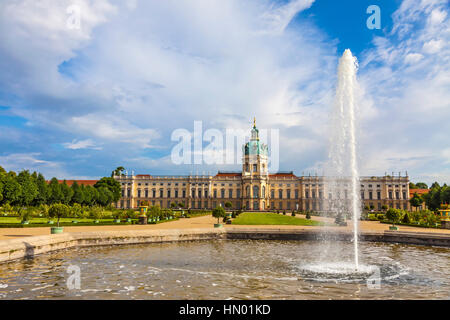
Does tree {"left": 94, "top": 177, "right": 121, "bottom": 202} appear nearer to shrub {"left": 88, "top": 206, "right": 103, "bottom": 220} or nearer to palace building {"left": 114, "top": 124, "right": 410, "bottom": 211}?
palace building {"left": 114, "top": 124, "right": 410, "bottom": 211}

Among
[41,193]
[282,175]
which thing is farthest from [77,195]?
[282,175]

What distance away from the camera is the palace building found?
302ft

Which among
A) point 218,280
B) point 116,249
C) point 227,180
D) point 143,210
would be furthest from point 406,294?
point 227,180

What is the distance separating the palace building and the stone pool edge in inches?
2734

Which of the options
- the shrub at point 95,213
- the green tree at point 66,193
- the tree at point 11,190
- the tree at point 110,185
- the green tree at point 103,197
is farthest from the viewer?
the tree at point 110,185

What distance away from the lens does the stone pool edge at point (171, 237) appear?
1338 cm

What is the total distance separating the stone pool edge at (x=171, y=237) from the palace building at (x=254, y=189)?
69.4 meters

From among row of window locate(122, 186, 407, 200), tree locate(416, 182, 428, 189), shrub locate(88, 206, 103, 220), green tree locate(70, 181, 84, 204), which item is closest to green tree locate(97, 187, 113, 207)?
green tree locate(70, 181, 84, 204)

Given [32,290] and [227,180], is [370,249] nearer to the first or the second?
[32,290]

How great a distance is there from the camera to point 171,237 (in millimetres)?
19109

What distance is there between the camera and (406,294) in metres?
8.66

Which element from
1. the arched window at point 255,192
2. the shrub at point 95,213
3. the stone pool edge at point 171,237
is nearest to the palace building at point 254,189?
the arched window at point 255,192

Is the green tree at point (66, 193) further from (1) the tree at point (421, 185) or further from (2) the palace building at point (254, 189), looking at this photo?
(1) the tree at point (421, 185)
